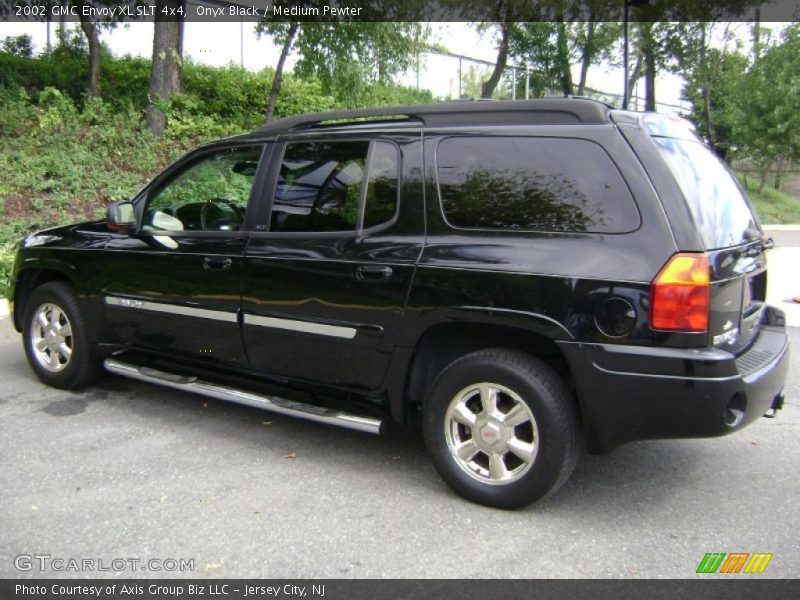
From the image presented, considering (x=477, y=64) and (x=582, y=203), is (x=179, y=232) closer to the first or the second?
(x=582, y=203)

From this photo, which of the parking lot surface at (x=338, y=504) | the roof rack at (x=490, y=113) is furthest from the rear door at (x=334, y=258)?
the parking lot surface at (x=338, y=504)

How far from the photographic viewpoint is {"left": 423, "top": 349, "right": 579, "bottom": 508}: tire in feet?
10.7

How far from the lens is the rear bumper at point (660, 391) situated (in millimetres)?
3023

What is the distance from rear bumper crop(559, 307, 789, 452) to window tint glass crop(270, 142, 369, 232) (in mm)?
1437

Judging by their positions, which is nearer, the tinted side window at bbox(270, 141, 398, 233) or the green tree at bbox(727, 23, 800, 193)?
the tinted side window at bbox(270, 141, 398, 233)

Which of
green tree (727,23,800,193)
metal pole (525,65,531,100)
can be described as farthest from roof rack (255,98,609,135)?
green tree (727,23,800,193)

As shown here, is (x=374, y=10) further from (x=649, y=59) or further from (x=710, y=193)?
(x=649, y=59)

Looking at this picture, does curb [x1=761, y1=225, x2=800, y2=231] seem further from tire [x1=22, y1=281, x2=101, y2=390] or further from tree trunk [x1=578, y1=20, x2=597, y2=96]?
tire [x1=22, y1=281, x2=101, y2=390]

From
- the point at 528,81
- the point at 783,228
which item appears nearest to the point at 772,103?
the point at 783,228

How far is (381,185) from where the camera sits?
3.81 m

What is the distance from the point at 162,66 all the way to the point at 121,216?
9.83 m

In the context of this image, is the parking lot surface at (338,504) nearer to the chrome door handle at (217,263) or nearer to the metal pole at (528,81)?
the chrome door handle at (217,263)

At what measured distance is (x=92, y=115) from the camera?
13305 millimetres

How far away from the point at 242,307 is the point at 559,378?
1.87 metres
